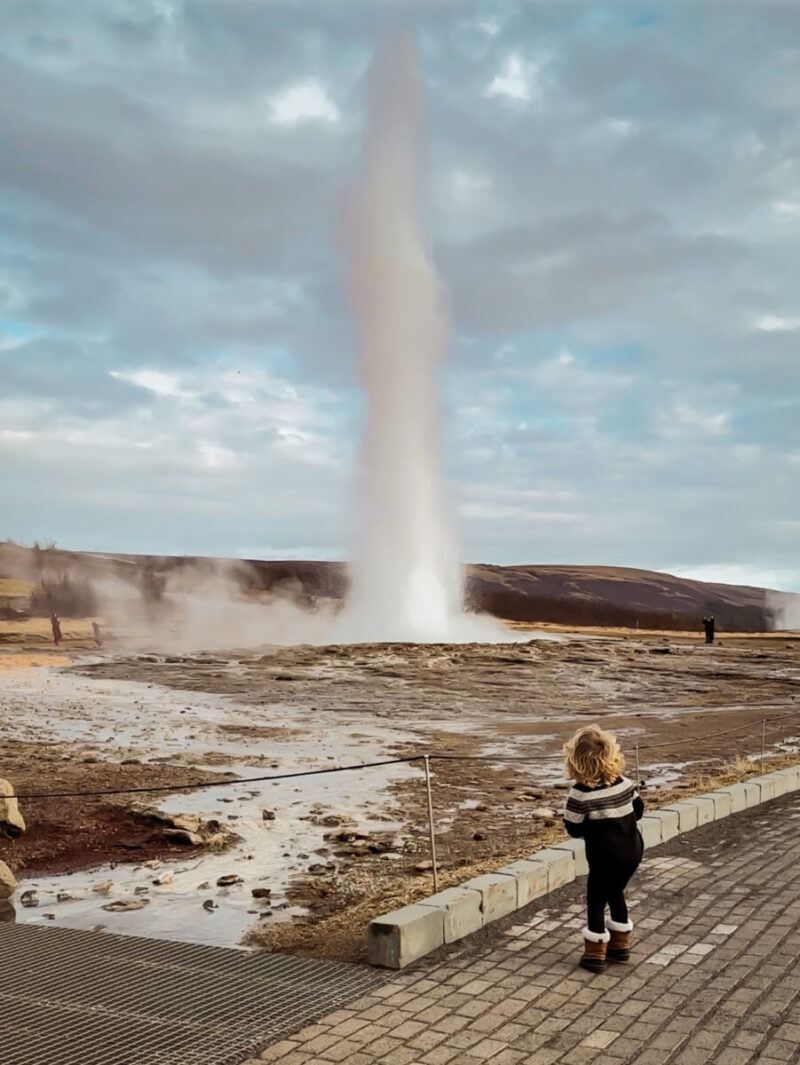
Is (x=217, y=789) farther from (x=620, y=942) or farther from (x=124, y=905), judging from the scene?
(x=620, y=942)

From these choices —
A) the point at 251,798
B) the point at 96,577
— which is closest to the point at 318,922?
the point at 251,798

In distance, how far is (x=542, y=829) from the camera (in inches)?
466

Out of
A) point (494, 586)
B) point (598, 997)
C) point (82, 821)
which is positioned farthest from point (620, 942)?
point (494, 586)

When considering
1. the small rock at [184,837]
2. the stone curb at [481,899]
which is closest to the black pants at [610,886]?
the stone curb at [481,899]

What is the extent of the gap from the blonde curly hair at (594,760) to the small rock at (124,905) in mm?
4584

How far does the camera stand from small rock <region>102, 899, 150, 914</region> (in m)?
9.09

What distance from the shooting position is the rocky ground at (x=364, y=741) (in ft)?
33.9

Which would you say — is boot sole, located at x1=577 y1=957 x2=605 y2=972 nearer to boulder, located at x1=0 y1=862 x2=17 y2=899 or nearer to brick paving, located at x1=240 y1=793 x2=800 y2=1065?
brick paving, located at x1=240 y1=793 x2=800 y2=1065

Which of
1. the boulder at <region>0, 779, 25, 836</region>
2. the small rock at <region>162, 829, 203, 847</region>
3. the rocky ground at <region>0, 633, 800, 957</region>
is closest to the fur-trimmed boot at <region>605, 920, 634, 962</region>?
the rocky ground at <region>0, 633, 800, 957</region>

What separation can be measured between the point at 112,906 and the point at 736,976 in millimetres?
5436

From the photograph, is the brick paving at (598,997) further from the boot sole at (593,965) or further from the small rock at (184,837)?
the small rock at (184,837)

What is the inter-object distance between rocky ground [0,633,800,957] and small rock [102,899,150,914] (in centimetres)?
48

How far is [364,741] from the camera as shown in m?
20.8

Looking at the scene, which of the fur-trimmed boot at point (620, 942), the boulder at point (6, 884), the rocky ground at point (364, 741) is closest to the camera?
the fur-trimmed boot at point (620, 942)
